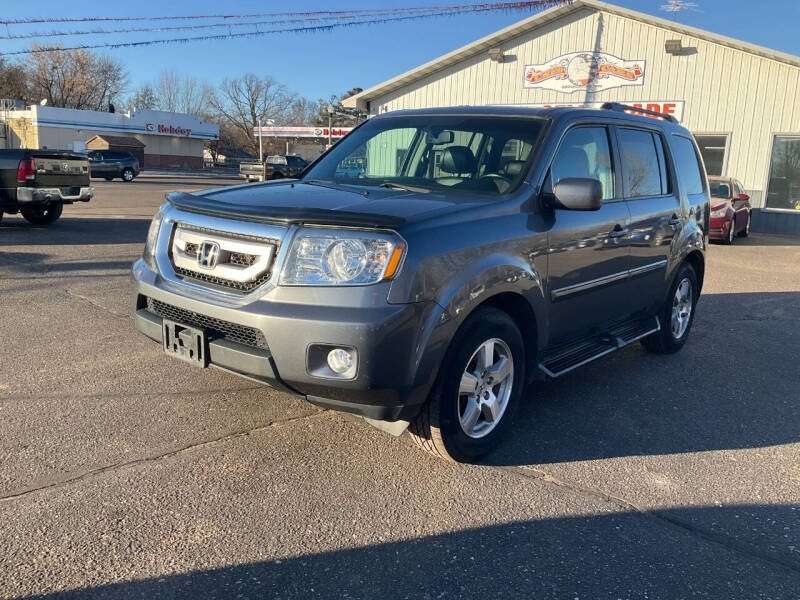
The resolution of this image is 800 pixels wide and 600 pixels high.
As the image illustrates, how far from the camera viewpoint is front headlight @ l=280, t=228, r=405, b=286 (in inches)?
117

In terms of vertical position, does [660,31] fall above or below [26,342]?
above

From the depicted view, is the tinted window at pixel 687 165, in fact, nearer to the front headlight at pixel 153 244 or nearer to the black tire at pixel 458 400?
the black tire at pixel 458 400

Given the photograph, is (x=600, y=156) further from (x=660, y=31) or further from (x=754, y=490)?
(x=660, y=31)

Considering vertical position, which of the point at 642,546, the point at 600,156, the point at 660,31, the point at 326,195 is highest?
the point at 660,31

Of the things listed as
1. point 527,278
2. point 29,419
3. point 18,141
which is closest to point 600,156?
point 527,278

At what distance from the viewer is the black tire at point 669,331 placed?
569 cm

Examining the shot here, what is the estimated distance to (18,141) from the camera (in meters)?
55.5

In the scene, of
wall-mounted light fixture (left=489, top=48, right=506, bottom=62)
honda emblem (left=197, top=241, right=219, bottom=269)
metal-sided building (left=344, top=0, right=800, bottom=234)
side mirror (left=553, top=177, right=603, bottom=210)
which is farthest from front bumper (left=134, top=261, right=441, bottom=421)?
wall-mounted light fixture (left=489, top=48, right=506, bottom=62)

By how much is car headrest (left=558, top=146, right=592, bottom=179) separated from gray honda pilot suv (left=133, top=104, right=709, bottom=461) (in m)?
0.02

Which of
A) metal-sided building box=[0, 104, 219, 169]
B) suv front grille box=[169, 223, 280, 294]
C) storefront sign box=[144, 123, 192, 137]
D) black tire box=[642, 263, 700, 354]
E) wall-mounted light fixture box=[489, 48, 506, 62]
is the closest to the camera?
suv front grille box=[169, 223, 280, 294]

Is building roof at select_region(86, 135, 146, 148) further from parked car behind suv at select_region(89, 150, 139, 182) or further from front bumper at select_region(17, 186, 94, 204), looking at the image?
front bumper at select_region(17, 186, 94, 204)

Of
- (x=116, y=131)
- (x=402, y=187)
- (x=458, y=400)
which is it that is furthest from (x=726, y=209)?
(x=116, y=131)

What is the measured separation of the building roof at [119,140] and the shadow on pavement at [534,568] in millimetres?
58219

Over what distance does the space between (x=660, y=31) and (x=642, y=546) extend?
1916 cm
